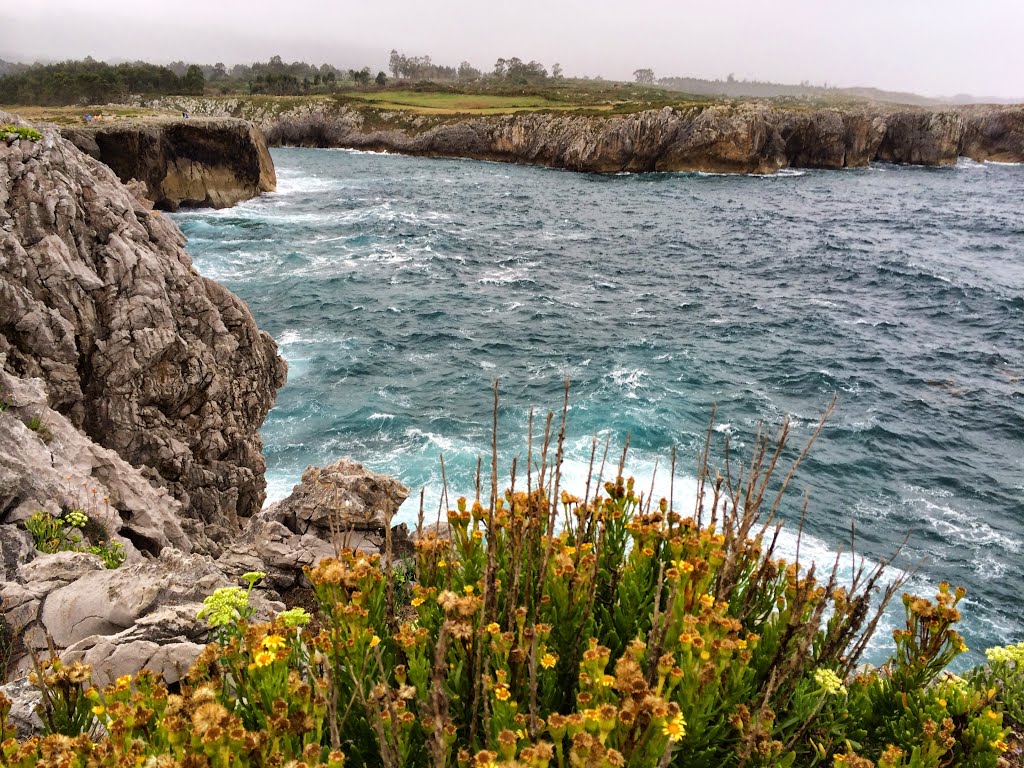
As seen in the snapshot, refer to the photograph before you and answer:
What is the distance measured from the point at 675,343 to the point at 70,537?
2475 centimetres

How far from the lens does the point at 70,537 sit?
8.07 metres

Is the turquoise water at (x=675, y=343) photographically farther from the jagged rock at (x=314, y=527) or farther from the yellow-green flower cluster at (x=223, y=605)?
the yellow-green flower cluster at (x=223, y=605)

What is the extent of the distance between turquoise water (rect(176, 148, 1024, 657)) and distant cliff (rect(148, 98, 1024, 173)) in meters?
31.0

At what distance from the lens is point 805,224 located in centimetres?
5384

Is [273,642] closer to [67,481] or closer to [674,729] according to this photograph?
[674,729]

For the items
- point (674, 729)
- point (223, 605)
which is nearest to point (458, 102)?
point (223, 605)

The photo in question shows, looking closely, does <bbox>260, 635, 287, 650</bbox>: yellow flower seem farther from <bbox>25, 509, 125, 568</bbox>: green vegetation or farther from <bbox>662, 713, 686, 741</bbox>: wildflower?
<bbox>25, 509, 125, 568</bbox>: green vegetation

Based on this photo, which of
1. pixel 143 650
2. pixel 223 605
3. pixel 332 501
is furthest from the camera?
pixel 332 501

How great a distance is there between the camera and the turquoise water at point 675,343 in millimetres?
18812

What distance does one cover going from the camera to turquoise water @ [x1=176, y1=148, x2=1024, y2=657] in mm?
18812

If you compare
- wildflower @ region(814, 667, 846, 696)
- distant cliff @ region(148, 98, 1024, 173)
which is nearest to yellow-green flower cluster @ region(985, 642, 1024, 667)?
wildflower @ region(814, 667, 846, 696)

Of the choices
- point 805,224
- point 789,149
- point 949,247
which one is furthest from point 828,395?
point 789,149

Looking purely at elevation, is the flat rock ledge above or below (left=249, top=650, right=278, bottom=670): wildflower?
below

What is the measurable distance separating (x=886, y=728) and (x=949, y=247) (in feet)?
174
